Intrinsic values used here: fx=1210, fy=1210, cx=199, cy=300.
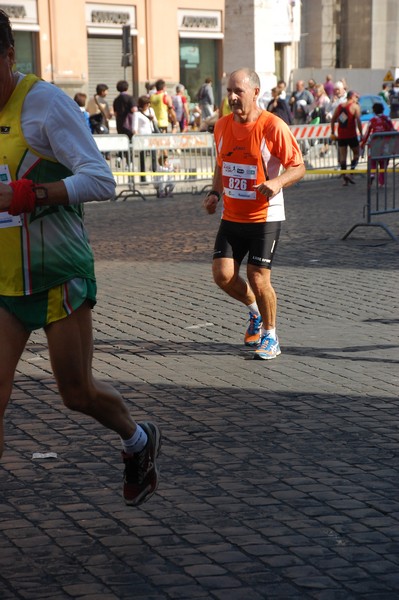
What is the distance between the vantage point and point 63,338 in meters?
4.25

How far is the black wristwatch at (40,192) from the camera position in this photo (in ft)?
13.3

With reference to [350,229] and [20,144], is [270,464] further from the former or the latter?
[350,229]

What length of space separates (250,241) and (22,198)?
414 cm

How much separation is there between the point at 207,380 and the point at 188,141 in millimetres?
16249

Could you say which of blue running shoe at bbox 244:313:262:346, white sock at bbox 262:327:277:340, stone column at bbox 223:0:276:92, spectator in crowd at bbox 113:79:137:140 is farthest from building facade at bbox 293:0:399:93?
white sock at bbox 262:327:277:340

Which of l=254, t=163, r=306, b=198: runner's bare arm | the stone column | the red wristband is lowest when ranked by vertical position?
l=254, t=163, r=306, b=198: runner's bare arm

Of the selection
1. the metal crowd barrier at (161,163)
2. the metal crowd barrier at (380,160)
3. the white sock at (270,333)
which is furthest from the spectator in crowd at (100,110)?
the white sock at (270,333)

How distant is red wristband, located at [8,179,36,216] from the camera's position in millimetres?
3988

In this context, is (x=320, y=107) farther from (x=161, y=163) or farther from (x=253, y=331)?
(x=253, y=331)

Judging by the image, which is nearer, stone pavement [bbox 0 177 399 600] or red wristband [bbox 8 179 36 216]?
red wristband [bbox 8 179 36 216]

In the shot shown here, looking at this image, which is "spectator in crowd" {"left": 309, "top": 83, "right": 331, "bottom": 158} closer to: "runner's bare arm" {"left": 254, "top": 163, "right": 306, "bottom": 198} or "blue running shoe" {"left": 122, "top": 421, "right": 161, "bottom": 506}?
"runner's bare arm" {"left": 254, "top": 163, "right": 306, "bottom": 198}

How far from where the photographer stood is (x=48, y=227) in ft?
13.9

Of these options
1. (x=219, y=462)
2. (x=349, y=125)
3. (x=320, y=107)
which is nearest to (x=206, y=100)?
(x=320, y=107)

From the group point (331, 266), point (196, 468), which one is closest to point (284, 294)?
point (331, 266)
